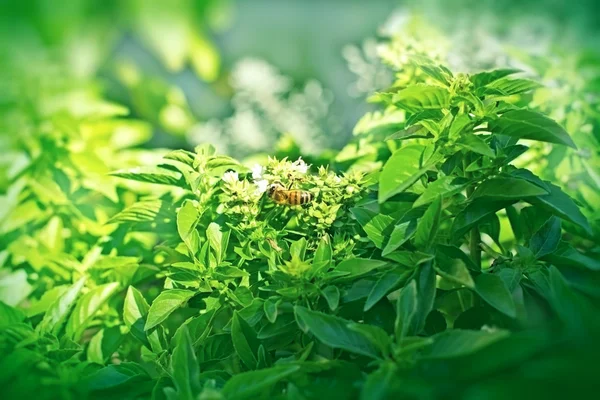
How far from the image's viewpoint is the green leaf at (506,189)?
29.4 inches

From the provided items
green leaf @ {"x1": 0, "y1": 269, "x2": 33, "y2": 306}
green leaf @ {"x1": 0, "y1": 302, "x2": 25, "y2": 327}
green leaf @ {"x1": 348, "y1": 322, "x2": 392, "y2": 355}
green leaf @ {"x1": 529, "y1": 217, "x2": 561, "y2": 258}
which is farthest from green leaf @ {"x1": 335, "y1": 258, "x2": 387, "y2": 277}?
green leaf @ {"x1": 0, "y1": 269, "x2": 33, "y2": 306}

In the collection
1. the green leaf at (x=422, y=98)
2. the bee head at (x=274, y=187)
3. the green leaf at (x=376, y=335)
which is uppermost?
the green leaf at (x=422, y=98)

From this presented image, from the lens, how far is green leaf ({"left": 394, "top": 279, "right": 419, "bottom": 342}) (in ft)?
2.19

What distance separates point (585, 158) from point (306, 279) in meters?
0.60

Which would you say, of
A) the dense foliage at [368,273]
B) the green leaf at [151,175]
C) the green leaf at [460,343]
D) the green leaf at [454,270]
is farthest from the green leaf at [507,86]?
the green leaf at [151,175]

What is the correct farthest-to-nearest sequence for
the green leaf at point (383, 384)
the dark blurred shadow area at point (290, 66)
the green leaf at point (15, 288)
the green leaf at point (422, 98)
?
the dark blurred shadow area at point (290, 66), the green leaf at point (15, 288), the green leaf at point (422, 98), the green leaf at point (383, 384)

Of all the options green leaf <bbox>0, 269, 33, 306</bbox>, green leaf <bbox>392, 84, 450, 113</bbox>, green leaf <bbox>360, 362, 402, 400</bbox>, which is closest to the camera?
green leaf <bbox>360, 362, 402, 400</bbox>

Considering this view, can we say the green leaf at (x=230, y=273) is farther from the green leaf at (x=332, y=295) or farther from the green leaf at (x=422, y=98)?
the green leaf at (x=422, y=98)

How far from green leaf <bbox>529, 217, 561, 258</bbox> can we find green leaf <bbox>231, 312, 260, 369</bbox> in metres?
0.36

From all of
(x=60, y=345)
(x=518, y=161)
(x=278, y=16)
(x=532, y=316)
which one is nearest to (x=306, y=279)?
(x=532, y=316)

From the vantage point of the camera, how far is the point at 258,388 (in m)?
0.64

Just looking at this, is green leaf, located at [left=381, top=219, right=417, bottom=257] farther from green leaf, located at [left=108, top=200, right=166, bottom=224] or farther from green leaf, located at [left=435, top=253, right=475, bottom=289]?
green leaf, located at [left=108, top=200, right=166, bottom=224]

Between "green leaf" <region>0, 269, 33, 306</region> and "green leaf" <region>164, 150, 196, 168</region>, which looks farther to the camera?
"green leaf" <region>0, 269, 33, 306</region>

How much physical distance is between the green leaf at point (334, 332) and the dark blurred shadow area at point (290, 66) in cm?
39
